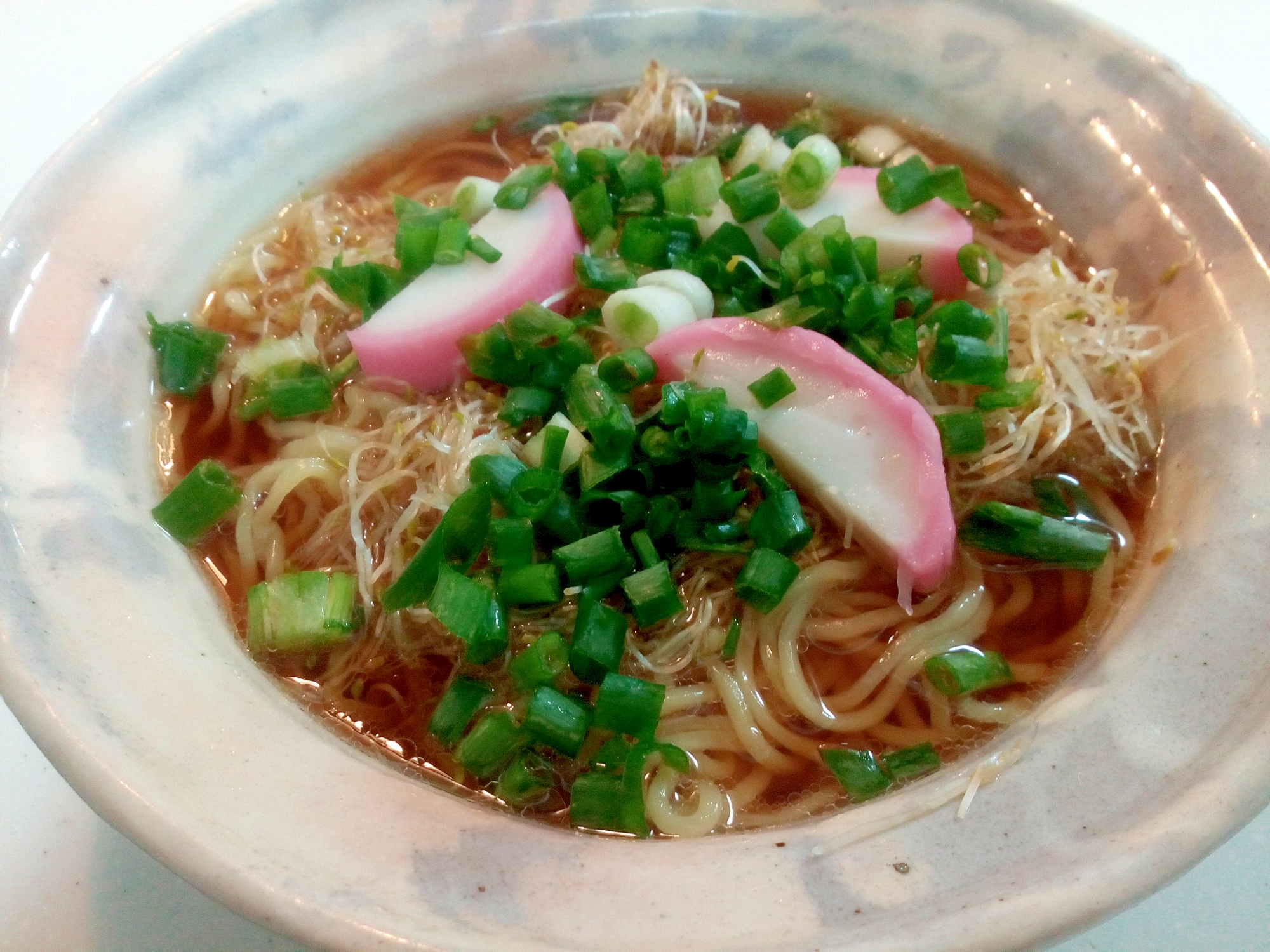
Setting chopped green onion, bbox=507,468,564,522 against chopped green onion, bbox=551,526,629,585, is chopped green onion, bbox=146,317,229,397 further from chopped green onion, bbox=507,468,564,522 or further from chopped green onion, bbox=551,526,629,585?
chopped green onion, bbox=551,526,629,585

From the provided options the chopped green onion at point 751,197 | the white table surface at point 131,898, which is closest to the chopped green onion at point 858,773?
the white table surface at point 131,898

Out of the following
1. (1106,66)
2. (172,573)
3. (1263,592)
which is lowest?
(172,573)

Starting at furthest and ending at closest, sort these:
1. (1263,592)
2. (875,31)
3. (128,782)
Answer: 1. (875,31)
2. (1263,592)
3. (128,782)

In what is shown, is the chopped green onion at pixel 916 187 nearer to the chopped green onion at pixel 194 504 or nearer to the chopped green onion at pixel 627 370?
the chopped green onion at pixel 627 370

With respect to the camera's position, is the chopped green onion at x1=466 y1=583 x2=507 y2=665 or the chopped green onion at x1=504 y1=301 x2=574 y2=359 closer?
the chopped green onion at x1=466 y1=583 x2=507 y2=665

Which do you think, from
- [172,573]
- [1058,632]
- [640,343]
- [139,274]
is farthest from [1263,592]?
[139,274]

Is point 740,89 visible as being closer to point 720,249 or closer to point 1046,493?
point 720,249

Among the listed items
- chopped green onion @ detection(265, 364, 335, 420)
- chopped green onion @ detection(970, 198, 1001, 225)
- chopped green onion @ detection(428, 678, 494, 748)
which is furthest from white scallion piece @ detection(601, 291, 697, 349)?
chopped green onion @ detection(970, 198, 1001, 225)
